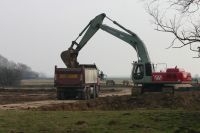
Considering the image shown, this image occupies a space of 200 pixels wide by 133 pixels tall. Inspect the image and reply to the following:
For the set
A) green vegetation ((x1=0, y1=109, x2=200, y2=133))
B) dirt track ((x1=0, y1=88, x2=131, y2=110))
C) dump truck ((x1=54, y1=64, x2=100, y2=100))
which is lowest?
Answer: green vegetation ((x1=0, y1=109, x2=200, y2=133))

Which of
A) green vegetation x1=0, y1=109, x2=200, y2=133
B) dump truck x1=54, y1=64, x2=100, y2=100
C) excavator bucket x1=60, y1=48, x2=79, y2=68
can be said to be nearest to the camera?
green vegetation x1=0, y1=109, x2=200, y2=133

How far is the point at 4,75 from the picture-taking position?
11206 centimetres

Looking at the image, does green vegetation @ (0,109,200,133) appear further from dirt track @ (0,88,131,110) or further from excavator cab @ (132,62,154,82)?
excavator cab @ (132,62,154,82)

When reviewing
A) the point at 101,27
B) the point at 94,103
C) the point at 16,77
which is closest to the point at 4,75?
the point at 16,77

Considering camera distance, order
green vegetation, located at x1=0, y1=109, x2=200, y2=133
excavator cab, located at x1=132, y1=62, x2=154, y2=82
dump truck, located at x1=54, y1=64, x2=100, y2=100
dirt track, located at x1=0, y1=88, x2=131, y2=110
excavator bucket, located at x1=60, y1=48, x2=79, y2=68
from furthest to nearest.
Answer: excavator bucket, located at x1=60, y1=48, x2=79, y2=68, excavator cab, located at x1=132, y1=62, x2=154, y2=82, dump truck, located at x1=54, y1=64, x2=100, y2=100, dirt track, located at x1=0, y1=88, x2=131, y2=110, green vegetation, located at x1=0, y1=109, x2=200, y2=133

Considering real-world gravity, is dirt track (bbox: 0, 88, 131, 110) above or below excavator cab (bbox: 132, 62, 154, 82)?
below

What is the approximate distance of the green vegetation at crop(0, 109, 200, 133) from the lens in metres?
19.3

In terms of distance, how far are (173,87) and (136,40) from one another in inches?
231

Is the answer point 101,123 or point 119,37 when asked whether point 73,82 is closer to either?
point 119,37

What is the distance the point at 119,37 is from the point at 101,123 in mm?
31865

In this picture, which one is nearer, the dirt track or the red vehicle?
the dirt track

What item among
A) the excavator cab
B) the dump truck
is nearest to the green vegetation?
the dump truck

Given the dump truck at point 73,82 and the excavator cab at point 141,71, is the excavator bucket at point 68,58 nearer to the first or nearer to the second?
the dump truck at point 73,82

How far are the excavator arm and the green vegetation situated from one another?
23.4 m
